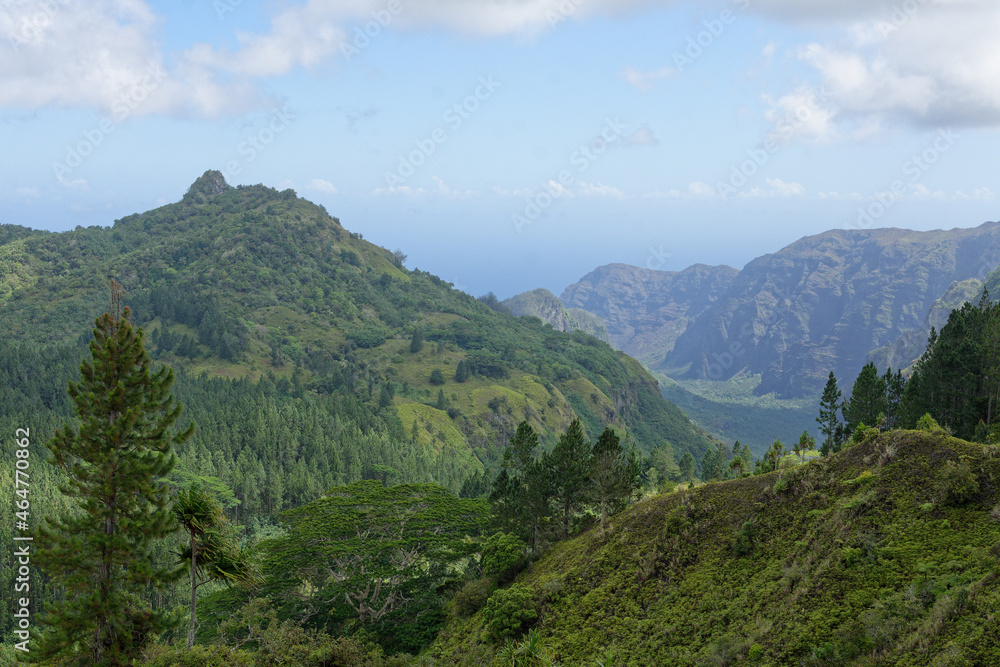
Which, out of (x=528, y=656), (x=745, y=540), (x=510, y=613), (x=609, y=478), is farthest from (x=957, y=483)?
(x=510, y=613)

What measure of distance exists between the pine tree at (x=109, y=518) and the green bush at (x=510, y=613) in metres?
17.9

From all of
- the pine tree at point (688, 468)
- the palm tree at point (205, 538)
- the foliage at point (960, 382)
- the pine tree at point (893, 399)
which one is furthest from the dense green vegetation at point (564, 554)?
the pine tree at point (688, 468)

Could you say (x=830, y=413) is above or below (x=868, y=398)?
below

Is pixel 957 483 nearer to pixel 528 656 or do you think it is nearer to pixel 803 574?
pixel 803 574

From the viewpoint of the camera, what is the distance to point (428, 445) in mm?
148750

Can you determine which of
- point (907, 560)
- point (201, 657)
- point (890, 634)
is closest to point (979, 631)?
point (890, 634)

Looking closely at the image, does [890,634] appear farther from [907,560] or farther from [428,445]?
[428,445]

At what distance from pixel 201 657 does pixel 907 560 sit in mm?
31042

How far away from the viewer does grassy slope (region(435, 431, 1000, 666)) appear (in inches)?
874

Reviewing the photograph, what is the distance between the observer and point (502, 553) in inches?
1772

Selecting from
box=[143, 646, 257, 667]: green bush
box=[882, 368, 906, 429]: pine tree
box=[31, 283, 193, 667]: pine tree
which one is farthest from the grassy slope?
box=[882, 368, 906, 429]: pine tree

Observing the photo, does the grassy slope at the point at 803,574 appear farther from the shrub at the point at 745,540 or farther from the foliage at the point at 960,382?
the foliage at the point at 960,382

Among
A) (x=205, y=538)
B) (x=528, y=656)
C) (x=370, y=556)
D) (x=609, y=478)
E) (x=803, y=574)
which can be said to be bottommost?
(x=370, y=556)

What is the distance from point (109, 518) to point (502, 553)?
25.6 m
